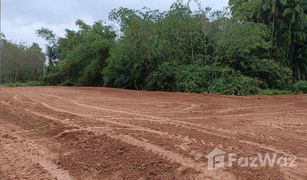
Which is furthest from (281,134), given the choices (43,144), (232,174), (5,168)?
(5,168)

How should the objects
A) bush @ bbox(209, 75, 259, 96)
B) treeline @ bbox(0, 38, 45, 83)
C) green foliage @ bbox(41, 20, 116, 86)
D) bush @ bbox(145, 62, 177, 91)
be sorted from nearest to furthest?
1. bush @ bbox(209, 75, 259, 96)
2. bush @ bbox(145, 62, 177, 91)
3. green foliage @ bbox(41, 20, 116, 86)
4. treeline @ bbox(0, 38, 45, 83)

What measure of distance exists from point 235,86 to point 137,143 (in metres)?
13.8

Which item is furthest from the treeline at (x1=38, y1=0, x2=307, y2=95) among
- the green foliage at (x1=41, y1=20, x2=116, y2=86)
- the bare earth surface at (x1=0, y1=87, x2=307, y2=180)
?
the bare earth surface at (x1=0, y1=87, x2=307, y2=180)

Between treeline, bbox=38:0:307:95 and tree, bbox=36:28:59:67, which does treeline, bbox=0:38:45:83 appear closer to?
Answer: tree, bbox=36:28:59:67

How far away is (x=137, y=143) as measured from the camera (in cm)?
614

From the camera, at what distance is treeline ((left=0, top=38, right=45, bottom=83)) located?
42.1 metres

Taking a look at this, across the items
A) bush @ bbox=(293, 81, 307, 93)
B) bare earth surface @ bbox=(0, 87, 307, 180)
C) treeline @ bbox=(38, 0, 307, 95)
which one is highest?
treeline @ bbox=(38, 0, 307, 95)

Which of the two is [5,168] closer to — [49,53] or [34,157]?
[34,157]

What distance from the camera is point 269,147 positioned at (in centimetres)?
605

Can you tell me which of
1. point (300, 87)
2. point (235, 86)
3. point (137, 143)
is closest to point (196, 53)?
point (235, 86)

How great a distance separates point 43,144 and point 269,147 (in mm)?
3575

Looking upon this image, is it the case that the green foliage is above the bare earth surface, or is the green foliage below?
above

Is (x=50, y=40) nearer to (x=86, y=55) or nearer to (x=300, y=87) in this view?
(x=86, y=55)

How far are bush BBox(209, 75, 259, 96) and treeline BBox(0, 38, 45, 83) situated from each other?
26457 millimetres
